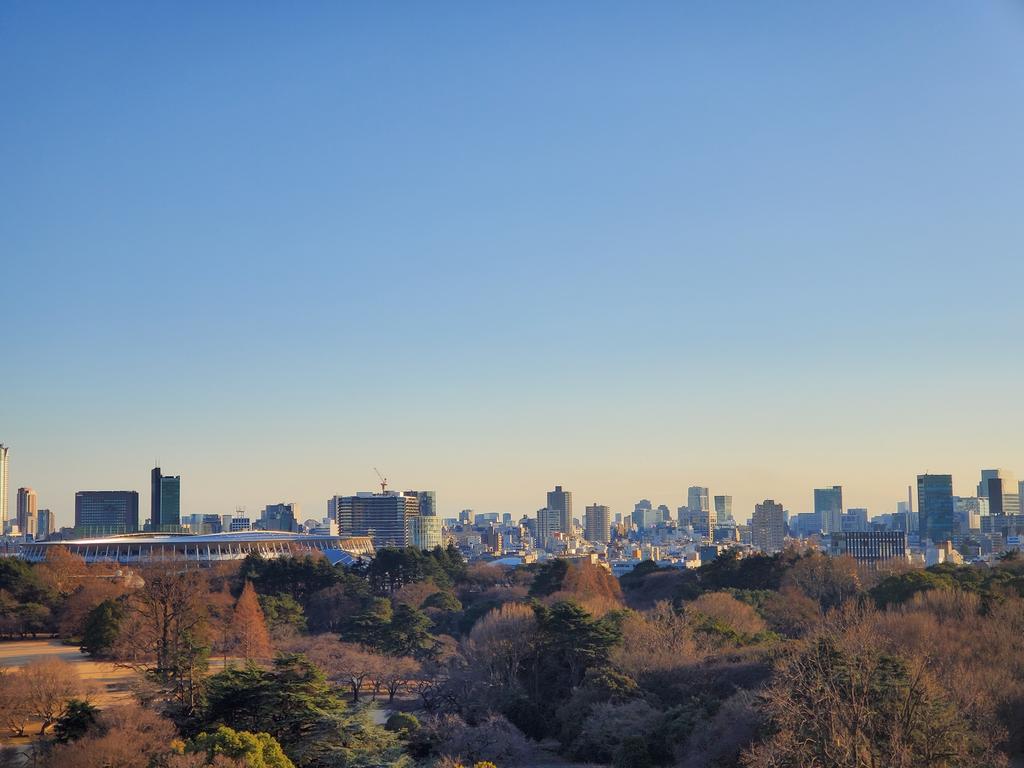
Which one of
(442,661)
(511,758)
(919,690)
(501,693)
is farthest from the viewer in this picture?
(442,661)

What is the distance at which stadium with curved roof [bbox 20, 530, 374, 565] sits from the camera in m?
88.1

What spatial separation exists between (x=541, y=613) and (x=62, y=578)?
116 ft

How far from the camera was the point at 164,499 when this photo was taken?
176500mm

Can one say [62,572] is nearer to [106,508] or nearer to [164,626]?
[164,626]

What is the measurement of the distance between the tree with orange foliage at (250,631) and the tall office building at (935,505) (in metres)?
153

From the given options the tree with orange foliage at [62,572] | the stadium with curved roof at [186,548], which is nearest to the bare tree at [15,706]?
the tree with orange foliage at [62,572]

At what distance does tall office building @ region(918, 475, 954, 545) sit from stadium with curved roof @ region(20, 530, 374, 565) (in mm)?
114327

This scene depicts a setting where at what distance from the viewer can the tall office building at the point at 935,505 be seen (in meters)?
181

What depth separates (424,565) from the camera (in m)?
69.8

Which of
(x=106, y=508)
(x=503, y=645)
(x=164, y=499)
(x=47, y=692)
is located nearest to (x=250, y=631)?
(x=503, y=645)

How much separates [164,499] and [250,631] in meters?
138

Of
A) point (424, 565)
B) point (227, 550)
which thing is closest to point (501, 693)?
point (424, 565)

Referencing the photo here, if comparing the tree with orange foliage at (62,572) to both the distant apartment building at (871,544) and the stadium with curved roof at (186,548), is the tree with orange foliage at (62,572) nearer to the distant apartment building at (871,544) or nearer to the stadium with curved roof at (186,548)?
the stadium with curved roof at (186,548)

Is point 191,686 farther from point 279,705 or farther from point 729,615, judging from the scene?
point 729,615
